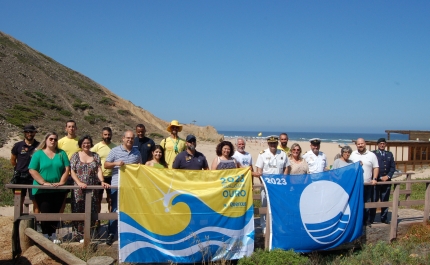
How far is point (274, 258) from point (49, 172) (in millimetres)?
3803

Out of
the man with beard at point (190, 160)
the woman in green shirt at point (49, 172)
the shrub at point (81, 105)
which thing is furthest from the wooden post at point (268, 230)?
the shrub at point (81, 105)

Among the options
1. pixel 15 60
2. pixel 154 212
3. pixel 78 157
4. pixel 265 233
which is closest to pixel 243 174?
pixel 265 233

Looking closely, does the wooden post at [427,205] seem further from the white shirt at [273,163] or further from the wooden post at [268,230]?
the wooden post at [268,230]

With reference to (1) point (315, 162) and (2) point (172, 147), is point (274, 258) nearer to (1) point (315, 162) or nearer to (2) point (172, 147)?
(1) point (315, 162)

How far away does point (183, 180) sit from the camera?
591 cm

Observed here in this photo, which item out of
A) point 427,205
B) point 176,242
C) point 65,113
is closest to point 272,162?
point 176,242

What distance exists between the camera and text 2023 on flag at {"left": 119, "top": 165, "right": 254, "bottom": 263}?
577 cm

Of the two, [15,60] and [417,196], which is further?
[15,60]

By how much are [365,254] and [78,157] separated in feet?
17.6

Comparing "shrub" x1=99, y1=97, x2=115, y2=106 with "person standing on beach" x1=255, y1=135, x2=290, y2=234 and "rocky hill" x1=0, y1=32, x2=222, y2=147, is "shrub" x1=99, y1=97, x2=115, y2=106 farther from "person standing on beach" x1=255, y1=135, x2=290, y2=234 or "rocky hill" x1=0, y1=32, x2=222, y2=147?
"person standing on beach" x1=255, y1=135, x2=290, y2=234

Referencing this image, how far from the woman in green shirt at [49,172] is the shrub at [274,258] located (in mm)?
3100

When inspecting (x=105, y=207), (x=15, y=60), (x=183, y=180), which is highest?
(x=15, y=60)

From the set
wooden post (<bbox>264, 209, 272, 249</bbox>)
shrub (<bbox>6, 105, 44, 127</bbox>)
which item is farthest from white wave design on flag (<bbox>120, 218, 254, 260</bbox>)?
shrub (<bbox>6, 105, 44, 127</bbox>)

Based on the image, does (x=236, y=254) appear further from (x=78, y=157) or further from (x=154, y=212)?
(x=78, y=157)
